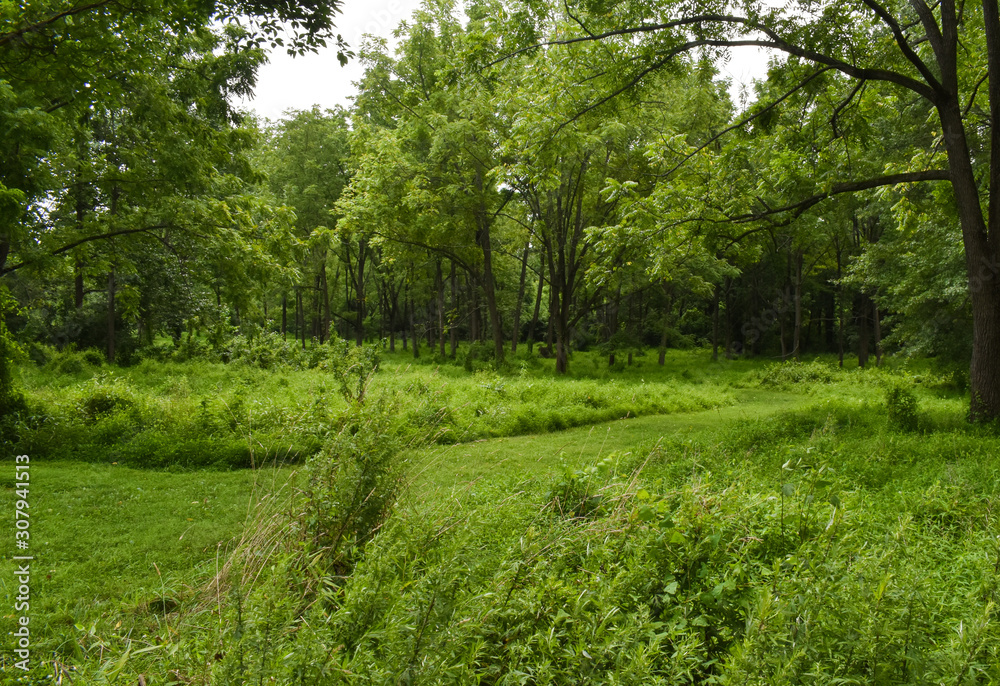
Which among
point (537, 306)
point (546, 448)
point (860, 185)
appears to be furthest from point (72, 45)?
point (537, 306)

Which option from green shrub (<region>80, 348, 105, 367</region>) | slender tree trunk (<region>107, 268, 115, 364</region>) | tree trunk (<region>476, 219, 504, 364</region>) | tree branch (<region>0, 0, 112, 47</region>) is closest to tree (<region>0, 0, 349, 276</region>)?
tree branch (<region>0, 0, 112, 47</region>)

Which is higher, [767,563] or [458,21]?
[458,21]

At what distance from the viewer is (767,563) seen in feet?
11.2

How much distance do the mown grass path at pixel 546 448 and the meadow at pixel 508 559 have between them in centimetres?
14

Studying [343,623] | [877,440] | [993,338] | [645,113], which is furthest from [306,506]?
[645,113]

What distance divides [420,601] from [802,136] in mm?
9208

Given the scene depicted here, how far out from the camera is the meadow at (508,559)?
2146mm

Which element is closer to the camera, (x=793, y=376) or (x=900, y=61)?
(x=900, y=61)

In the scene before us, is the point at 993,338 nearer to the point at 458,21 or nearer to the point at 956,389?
the point at 956,389

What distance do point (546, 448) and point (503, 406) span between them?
7.11 feet

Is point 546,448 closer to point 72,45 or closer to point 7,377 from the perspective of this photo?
point 72,45

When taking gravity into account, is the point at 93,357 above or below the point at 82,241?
below

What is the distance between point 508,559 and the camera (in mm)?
2924

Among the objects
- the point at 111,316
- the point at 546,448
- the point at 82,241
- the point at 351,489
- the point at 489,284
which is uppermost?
the point at 489,284
